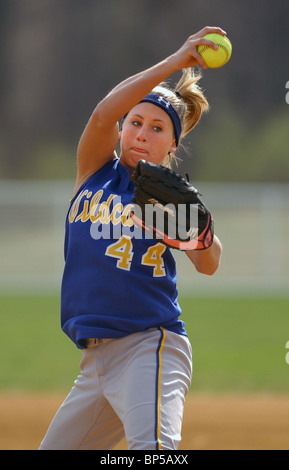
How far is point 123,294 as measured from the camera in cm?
243

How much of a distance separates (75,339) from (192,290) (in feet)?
27.8

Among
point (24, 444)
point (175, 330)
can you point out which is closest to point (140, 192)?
point (175, 330)

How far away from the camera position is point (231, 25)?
21.6 meters

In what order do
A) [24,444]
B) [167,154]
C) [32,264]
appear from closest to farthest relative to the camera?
[167,154]
[24,444]
[32,264]

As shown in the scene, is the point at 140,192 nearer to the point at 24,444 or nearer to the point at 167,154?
the point at 167,154

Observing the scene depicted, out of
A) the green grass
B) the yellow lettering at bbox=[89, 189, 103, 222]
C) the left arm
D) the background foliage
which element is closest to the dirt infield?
the green grass

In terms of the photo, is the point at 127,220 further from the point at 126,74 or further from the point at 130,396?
the point at 126,74

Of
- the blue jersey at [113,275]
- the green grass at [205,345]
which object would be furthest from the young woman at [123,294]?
the green grass at [205,345]

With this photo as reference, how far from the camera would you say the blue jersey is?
2.42 metres

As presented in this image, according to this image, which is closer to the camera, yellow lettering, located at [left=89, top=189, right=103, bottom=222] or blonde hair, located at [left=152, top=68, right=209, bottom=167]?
yellow lettering, located at [left=89, top=189, right=103, bottom=222]

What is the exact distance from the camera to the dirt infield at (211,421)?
4008 mm

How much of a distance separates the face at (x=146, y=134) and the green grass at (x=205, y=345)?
3295mm

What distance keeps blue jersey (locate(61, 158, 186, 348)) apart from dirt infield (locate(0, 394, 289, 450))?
1654 mm

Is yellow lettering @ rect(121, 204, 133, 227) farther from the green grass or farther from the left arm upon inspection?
the green grass
